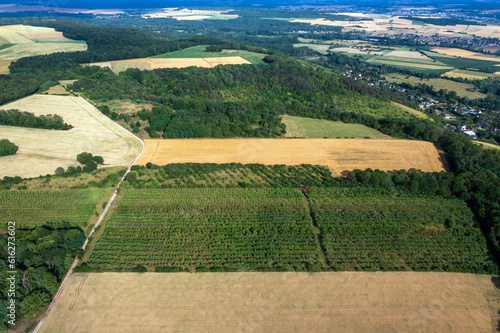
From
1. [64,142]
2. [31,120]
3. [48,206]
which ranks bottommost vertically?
[48,206]

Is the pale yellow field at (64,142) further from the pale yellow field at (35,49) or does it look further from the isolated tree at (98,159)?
the pale yellow field at (35,49)

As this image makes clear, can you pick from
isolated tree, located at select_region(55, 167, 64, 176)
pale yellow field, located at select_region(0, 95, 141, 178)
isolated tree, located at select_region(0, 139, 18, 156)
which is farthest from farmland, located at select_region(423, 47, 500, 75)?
isolated tree, located at select_region(0, 139, 18, 156)

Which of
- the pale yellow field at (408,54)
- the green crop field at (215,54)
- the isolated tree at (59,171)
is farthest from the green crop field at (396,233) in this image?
the pale yellow field at (408,54)

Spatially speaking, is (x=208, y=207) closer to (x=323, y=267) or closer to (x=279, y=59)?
(x=323, y=267)

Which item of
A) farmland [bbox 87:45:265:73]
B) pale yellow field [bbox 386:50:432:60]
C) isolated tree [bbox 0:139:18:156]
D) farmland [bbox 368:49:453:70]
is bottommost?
isolated tree [bbox 0:139:18:156]

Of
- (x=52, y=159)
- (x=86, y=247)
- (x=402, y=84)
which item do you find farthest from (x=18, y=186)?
(x=402, y=84)

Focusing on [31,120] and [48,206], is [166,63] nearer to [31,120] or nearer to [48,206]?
[31,120]

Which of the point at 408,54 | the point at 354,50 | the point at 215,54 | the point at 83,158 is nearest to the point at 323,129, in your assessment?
the point at 83,158

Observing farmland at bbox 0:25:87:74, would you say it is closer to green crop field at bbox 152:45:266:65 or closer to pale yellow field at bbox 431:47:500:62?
green crop field at bbox 152:45:266:65
